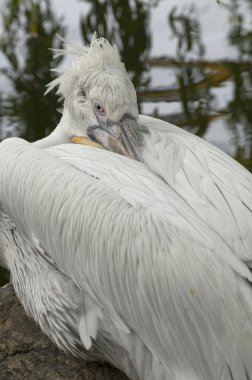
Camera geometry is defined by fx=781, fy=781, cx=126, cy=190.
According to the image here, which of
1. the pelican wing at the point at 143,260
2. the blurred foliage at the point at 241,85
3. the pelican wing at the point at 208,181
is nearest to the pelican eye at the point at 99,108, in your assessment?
the pelican wing at the point at 208,181

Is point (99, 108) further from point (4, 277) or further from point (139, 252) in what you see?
point (4, 277)

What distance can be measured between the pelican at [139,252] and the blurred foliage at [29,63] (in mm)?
2658

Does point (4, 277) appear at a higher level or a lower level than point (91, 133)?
lower

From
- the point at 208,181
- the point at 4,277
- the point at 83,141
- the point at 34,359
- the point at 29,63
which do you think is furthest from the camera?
the point at 29,63

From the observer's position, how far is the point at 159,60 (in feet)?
19.2

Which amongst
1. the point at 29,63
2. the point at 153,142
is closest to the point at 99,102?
the point at 153,142

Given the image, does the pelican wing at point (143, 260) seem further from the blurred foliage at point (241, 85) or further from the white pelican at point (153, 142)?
the blurred foliage at point (241, 85)

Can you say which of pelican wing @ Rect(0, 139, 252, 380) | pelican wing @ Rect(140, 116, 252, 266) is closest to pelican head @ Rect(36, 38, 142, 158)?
pelican wing @ Rect(140, 116, 252, 266)

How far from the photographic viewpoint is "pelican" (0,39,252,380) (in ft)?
6.64

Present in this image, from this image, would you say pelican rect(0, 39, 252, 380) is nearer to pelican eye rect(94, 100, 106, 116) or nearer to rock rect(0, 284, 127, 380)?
rock rect(0, 284, 127, 380)

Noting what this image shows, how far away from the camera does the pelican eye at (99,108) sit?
288 cm

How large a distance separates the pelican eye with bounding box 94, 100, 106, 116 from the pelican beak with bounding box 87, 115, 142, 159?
0.13ft

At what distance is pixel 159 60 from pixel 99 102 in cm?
306

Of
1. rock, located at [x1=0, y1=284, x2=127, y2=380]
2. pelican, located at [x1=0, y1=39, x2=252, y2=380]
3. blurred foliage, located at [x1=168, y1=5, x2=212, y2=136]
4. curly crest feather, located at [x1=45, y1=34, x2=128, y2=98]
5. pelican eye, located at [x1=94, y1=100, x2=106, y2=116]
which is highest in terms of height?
curly crest feather, located at [x1=45, y1=34, x2=128, y2=98]
